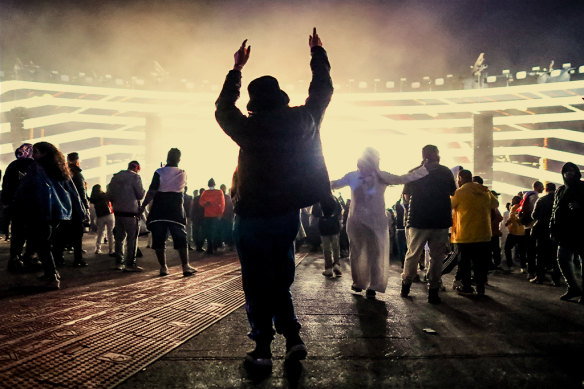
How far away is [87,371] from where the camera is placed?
2.44m

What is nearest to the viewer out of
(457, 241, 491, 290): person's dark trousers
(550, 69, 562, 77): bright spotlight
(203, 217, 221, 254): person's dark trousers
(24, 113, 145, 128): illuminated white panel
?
(457, 241, 491, 290): person's dark trousers

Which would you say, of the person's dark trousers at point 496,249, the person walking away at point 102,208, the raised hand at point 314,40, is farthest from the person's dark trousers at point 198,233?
the raised hand at point 314,40

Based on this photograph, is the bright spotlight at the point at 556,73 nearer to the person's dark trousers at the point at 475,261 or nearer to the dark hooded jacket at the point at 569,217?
the dark hooded jacket at the point at 569,217

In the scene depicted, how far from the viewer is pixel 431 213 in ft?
17.5

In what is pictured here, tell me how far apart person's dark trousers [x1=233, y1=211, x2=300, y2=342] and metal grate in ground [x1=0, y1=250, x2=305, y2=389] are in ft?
2.61

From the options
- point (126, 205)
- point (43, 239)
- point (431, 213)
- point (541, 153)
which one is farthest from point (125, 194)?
point (541, 153)

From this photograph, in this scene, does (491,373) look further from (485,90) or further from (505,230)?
(485,90)

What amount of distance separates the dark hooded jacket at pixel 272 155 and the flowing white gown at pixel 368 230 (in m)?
2.86

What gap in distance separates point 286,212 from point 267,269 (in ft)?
1.30

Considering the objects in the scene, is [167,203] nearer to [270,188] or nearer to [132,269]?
[132,269]

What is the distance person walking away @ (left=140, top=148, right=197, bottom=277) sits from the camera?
6797 millimetres

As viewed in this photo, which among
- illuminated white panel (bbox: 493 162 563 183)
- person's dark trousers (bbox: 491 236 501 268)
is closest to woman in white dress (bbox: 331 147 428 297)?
person's dark trousers (bbox: 491 236 501 268)

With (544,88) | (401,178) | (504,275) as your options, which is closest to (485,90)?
(544,88)

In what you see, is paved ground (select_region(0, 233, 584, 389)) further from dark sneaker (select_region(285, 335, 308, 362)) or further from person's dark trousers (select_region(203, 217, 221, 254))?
person's dark trousers (select_region(203, 217, 221, 254))
